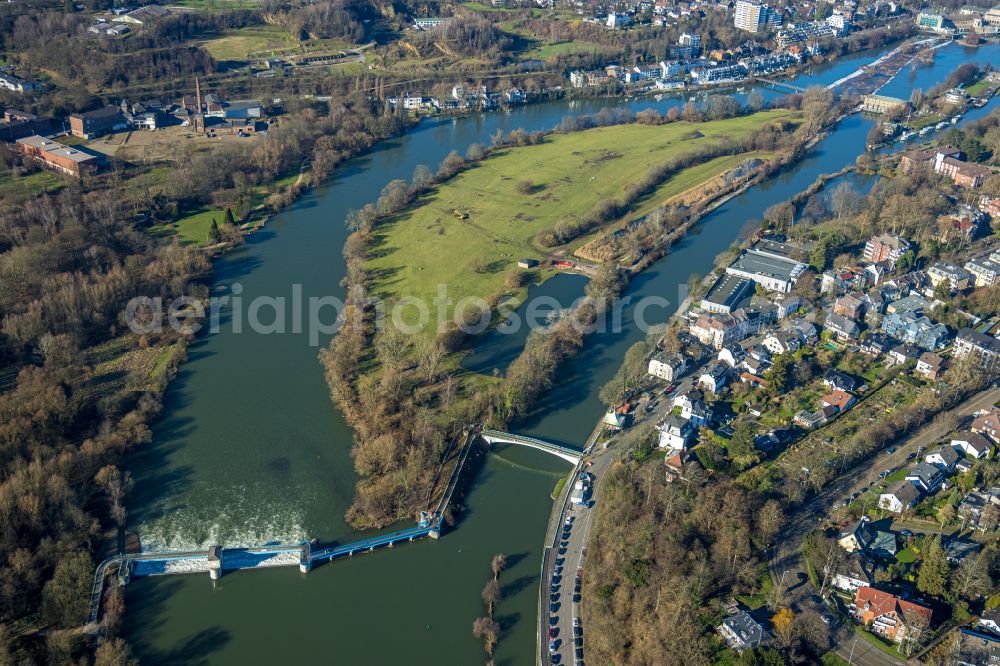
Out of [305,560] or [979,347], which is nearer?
[305,560]

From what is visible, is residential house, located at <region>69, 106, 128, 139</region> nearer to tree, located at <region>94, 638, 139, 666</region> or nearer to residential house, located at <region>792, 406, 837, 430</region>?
tree, located at <region>94, 638, 139, 666</region>

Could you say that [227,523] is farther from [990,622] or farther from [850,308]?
[850,308]

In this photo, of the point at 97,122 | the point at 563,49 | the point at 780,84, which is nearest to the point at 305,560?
the point at 97,122

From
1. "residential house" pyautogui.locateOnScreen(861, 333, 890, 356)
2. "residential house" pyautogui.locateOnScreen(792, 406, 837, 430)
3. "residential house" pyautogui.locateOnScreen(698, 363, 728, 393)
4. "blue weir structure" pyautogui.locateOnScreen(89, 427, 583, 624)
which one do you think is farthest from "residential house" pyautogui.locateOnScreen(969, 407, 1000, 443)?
"blue weir structure" pyautogui.locateOnScreen(89, 427, 583, 624)

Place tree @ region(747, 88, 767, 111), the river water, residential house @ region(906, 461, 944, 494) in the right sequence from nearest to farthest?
the river water → residential house @ region(906, 461, 944, 494) → tree @ region(747, 88, 767, 111)

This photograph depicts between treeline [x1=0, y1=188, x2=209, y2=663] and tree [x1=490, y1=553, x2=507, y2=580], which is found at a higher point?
treeline [x1=0, y1=188, x2=209, y2=663]

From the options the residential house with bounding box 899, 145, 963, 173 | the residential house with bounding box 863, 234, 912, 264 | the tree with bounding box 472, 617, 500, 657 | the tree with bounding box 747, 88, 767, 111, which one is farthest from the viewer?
the tree with bounding box 747, 88, 767, 111

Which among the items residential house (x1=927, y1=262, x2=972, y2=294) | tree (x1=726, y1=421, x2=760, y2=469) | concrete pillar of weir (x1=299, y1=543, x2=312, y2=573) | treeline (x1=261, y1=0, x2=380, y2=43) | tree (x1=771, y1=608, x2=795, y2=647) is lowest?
concrete pillar of weir (x1=299, y1=543, x2=312, y2=573)
